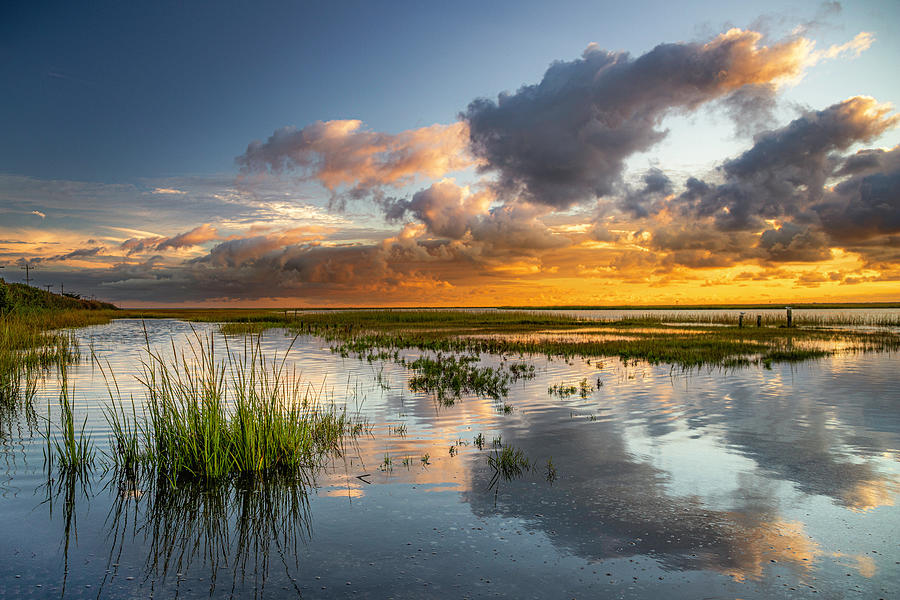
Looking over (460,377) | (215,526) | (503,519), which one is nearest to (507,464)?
(503,519)

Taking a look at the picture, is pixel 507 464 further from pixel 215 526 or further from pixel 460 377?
pixel 460 377

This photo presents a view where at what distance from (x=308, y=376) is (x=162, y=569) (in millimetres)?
15272

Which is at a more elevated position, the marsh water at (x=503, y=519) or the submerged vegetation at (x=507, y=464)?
the submerged vegetation at (x=507, y=464)

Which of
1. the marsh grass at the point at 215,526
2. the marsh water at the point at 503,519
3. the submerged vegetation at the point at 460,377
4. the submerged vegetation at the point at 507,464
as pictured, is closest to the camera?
the marsh water at the point at 503,519

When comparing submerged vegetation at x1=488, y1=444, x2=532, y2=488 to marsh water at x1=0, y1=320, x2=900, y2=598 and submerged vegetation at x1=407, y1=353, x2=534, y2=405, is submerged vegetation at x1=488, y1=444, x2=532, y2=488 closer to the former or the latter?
marsh water at x1=0, y1=320, x2=900, y2=598

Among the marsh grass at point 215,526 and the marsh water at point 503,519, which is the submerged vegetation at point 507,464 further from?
the marsh grass at point 215,526

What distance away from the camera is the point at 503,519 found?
725cm

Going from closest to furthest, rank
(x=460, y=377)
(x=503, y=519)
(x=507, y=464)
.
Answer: (x=503, y=519) → (x=507, y=464) → (x=460, y=377)

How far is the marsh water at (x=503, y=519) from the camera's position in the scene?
5.64 m

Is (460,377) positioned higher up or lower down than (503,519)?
higher up

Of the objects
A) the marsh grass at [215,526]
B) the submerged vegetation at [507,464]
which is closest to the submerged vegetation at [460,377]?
the submerged vegetation at [507,464]

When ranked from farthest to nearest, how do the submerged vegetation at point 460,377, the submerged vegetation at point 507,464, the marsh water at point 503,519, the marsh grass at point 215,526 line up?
the submerged vegetation at point 460,377 < the submerged vegetation at point 507,464 < the marsh grass at point 215,526 < the marsh water at point 503,519

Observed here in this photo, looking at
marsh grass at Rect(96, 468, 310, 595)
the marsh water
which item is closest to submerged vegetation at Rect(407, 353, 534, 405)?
the marsh water

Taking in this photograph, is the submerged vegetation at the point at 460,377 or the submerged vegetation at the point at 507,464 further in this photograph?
the submerged vegetation at the point at 460,377
